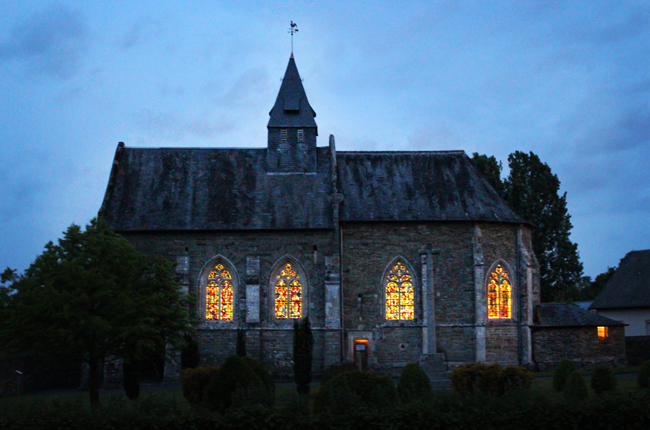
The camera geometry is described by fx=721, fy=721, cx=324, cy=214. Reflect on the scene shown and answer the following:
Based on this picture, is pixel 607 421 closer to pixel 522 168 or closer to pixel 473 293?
pixel 473 293

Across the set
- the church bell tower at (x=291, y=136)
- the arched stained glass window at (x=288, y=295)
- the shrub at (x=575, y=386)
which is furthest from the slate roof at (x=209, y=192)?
the shrub at (x=575, y=386)

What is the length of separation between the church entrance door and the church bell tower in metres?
10.1

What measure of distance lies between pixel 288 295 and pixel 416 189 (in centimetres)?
936

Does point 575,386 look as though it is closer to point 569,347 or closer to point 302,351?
point 302,351

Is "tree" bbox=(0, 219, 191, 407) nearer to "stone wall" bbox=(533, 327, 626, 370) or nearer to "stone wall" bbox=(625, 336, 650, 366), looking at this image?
"stone wall" bbox=(533, 327, 626, 370)

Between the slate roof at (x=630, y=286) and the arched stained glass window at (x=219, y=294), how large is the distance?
27905mm

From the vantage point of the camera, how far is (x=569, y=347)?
38.1 m

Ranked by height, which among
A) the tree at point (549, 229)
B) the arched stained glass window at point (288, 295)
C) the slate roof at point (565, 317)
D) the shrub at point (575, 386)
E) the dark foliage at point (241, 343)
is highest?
the tree at point (549, 229)

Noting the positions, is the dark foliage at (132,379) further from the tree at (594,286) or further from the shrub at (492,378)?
the tree at (594,286)

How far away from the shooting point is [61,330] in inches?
953

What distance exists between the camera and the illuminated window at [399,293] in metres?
38.0

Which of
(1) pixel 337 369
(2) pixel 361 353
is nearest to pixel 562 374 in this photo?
(1) pixel 337 369

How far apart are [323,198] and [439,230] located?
6485mm

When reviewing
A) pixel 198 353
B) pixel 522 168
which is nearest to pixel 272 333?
pixel 198 353
